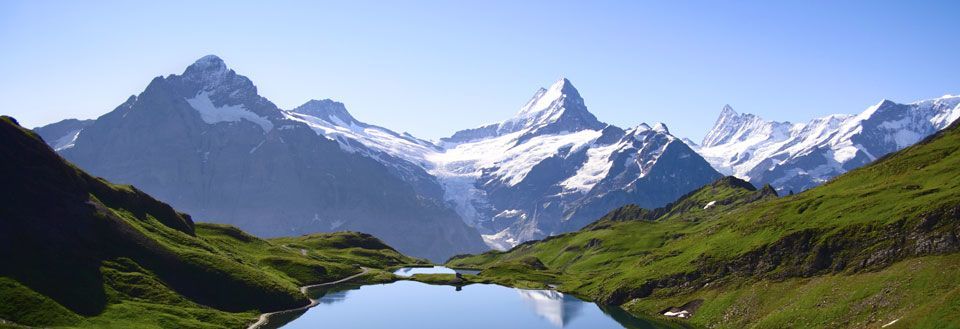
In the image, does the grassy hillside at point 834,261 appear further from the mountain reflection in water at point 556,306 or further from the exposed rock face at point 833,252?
the mountain reflection in water at point 556,306

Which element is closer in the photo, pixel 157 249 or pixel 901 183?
pixel 157 249

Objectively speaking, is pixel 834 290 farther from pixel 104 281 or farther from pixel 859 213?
pixel 104 281

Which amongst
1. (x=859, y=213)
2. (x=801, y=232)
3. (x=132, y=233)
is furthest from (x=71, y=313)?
(x=859, y=213)

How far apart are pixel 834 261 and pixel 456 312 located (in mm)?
72768

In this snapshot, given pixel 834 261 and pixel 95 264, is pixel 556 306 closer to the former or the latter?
pixel 834 261

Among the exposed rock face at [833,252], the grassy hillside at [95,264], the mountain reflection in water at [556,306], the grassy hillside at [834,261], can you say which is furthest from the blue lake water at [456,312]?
the exposed rock face at [833,252]

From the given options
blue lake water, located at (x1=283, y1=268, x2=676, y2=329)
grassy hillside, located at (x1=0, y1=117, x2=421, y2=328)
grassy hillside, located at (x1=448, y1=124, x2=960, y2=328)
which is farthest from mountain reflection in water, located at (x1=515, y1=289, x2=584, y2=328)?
grassy hillside, located at (x1=0, y1=117, x2=421, y2=328)

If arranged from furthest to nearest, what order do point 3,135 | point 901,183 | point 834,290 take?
point 901,183 < point 3,135 < point 834,290

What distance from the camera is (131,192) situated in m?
168

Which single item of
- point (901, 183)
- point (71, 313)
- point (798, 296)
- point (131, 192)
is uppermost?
point (131, 192)

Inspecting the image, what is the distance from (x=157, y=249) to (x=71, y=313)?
35054 mm

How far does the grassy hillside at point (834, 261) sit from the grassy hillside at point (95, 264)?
76017mm

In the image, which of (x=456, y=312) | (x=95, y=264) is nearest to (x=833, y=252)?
(x=456, y=312)

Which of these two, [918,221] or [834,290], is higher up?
[918,221]
